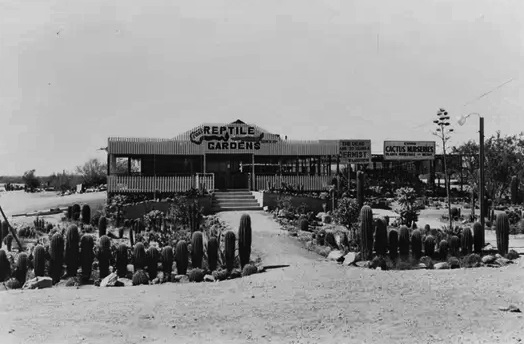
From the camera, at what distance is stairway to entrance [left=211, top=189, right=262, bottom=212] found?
24.8 m

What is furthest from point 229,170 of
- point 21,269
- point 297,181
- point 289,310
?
point 289,310

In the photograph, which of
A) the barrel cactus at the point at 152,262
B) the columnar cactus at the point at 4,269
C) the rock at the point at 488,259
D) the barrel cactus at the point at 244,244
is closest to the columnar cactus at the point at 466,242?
the rock at the point at 488,259

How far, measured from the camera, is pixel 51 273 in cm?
1291

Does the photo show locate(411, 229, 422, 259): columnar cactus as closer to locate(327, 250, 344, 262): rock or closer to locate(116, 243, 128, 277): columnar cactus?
locate(327, 250, 344, 262): rock

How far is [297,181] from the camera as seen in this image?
28.3m

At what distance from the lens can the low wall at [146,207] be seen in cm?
2362

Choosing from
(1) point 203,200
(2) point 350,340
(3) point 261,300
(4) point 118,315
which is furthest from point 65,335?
(1) point 203,200

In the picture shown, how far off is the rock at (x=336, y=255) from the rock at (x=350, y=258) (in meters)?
0.24

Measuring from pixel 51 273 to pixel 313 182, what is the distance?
690 inches

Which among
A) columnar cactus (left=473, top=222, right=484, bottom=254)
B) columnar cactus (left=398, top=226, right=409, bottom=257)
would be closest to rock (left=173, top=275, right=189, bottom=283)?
columnar cactus (left=398, top=226, right=409, bottom=257)

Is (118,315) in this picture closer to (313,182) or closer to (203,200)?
(203,200)

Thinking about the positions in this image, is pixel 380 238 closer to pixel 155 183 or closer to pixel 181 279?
pixel 181 279

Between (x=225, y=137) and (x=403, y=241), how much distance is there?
51.2 feet

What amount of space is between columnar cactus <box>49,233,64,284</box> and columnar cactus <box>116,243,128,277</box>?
1.32m
